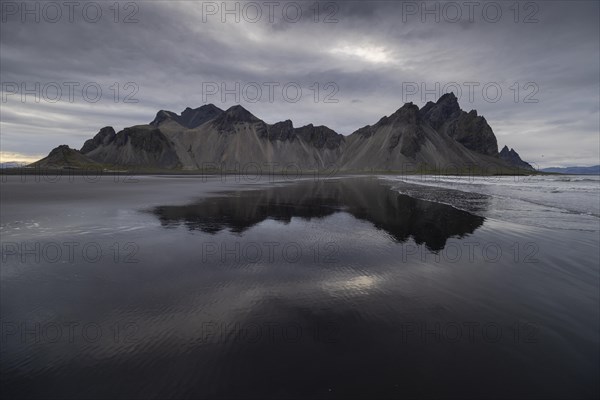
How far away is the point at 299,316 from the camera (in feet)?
28.4

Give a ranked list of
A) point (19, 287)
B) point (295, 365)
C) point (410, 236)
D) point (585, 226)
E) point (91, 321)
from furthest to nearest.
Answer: point (585, 226) < point (410, 236) < point (19, 287) < point (91, 321) < point (295, 365)

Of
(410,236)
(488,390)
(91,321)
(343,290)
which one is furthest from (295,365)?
(410,236)

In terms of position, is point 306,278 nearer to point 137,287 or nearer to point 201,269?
point 201,269

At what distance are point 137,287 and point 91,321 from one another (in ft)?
8.18

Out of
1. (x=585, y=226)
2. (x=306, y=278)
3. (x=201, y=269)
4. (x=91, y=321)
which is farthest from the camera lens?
(x=585, y=226)

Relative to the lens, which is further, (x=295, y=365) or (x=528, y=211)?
(x=528, y=211)

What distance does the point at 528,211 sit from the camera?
28.8 metres

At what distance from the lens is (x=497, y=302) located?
954cm

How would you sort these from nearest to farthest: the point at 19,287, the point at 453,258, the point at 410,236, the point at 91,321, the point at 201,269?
the point at 91,321 → the point at 19,287 → the point at 201,269 → the point at 453,258 → the point at 410,236

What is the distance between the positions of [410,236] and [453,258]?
4866 mm

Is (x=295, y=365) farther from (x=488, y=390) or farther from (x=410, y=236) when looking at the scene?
(x=410, y=236)

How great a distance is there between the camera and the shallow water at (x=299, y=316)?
5.93 m

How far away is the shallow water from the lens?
5926mm

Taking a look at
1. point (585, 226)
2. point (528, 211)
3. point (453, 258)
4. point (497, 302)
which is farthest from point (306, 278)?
point (528, 211)
